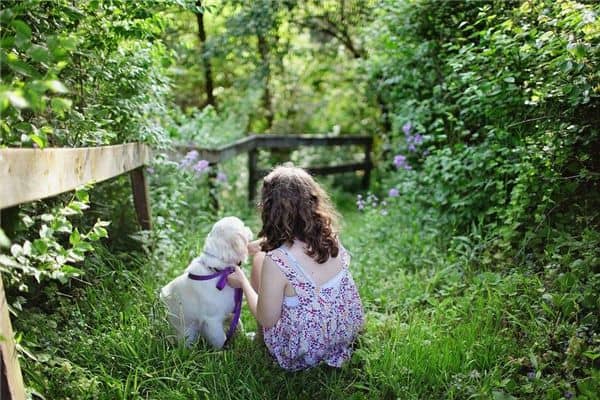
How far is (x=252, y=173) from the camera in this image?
23.8 ft

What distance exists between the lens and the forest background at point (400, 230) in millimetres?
2408

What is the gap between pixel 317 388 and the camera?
282 centimetres

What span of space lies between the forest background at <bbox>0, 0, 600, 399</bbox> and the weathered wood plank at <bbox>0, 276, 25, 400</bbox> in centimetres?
15

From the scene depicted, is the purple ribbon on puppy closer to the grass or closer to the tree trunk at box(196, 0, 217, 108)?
the grass

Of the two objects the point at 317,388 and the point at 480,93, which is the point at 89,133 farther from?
the point at 480,93

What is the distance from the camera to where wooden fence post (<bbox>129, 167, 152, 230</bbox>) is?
393 centimetres

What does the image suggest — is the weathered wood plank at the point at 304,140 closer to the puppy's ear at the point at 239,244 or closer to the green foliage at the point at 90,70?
the green foliage at the point at 90,70

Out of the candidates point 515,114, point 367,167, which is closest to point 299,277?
point 515,114

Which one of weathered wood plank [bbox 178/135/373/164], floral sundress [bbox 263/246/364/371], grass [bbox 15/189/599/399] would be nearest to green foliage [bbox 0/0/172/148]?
grass [bbox 15/189/599/399]

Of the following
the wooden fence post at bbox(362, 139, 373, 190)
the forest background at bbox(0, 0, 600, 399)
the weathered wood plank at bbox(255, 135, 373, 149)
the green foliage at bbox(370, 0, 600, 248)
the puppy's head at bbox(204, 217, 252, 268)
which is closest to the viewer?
the forest background at bbox(0, 0, 600, 399)

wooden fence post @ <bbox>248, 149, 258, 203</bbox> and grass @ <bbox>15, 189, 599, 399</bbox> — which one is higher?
wooden fence post @ <bbox>248, 149, 258, 203</bbox>

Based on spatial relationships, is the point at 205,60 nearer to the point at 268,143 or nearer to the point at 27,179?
the point at 268,143

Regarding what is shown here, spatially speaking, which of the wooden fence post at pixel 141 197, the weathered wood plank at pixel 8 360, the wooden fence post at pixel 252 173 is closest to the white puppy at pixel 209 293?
the wooden fence post at pixel 141 197

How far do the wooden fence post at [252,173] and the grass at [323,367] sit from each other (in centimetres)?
353
